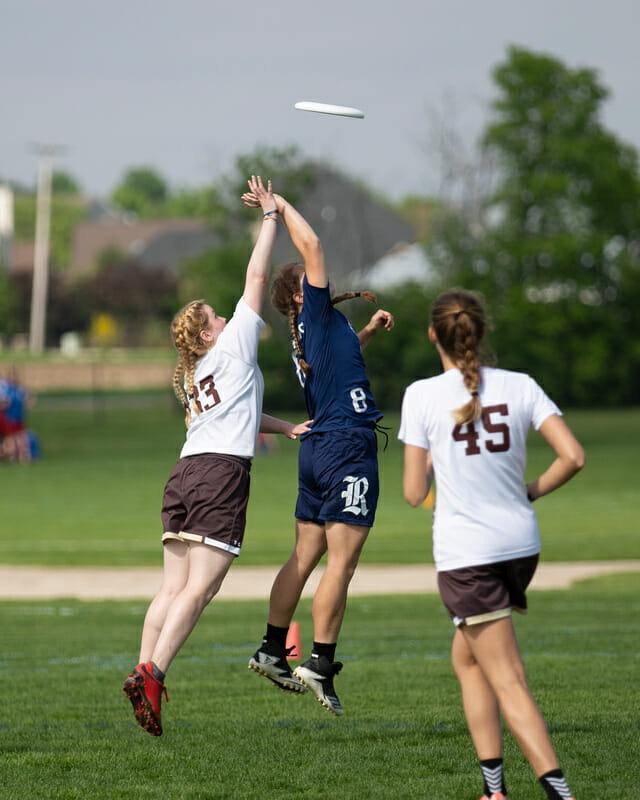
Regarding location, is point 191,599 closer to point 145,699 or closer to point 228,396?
point 145,699

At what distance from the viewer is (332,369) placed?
6.12 metres

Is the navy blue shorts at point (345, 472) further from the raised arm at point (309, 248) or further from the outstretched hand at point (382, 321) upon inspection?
the raised arm at point (309, 248)

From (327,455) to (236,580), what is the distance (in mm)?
10220

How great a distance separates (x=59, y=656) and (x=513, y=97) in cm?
5315

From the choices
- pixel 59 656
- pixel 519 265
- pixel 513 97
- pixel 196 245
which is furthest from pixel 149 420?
pixel 196 245

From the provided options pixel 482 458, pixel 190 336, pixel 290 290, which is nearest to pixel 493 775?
pixel 482 458

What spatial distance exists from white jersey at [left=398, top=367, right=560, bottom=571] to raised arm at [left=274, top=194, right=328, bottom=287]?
5.36 feet

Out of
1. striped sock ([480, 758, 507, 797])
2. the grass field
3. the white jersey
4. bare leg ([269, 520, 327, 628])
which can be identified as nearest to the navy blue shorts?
bare leg ([269, 520, 327, 628])

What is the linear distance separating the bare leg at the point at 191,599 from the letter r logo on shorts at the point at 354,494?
62 cm

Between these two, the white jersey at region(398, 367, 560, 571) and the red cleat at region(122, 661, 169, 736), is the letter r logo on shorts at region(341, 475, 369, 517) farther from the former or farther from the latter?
the white jersey at region(398, 367, 560, 571)

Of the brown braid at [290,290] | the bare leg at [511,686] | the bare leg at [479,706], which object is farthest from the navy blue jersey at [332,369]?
the bare leg at [511,686]

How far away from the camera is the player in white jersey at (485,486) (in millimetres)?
4363

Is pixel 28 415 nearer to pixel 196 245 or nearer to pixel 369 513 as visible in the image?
pixel 369 513

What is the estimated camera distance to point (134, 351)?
83875mm
